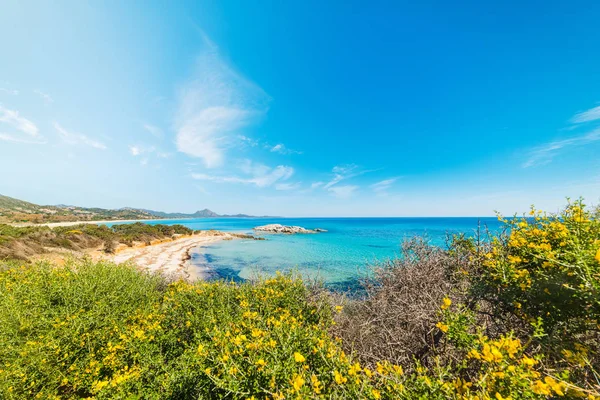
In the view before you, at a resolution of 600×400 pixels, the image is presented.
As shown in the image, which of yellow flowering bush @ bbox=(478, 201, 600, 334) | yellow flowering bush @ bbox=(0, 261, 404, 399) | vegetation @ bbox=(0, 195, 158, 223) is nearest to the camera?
→ yellow flowering bush @ bbox=(478, 201, 600, 334)

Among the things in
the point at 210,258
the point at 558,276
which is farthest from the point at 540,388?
the point at 210,258

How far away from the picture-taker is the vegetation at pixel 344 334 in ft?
7.00

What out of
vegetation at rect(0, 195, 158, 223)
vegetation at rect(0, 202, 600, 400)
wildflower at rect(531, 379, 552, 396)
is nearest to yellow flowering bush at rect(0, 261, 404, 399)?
vegetation at rect(0, 202, 600, 400)

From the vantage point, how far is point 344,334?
5.77 m

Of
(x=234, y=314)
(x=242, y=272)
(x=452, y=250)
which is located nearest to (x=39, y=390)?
(x=234, y=314)

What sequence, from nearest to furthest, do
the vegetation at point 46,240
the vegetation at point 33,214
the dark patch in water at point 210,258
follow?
the vegetation at point 46,240 → the dark patch in water at point 210,258 → the vegetation at point 33,214

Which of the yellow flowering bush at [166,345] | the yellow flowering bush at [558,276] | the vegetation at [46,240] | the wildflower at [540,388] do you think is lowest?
the vegetation at [46,240]

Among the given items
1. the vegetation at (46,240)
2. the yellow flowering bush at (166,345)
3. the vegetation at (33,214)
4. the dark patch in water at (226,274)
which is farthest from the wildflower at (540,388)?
the vegetation at (33,214)

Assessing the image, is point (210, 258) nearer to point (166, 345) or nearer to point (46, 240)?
point (46, 240)

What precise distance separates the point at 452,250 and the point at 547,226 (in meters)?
2.77

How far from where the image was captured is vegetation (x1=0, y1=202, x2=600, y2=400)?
84.0 inches

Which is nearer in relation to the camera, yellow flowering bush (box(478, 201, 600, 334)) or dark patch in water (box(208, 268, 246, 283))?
yellow flowering bush (box(478, 201, 600, 334))

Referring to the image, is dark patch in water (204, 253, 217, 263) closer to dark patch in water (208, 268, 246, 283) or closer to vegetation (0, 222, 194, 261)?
dark patch in water (208, 268, 246, 283)

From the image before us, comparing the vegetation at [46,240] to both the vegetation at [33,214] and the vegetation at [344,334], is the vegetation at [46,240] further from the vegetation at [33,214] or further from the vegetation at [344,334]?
the vegetation at [33,214]
